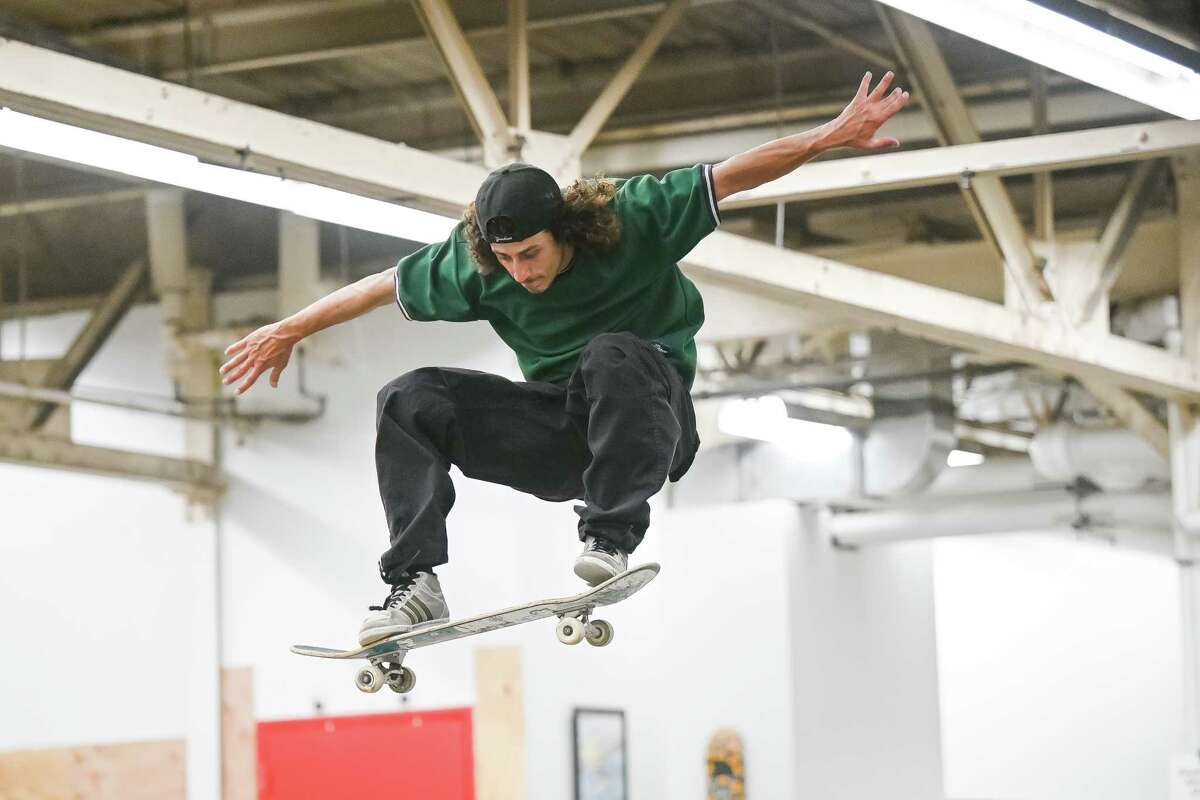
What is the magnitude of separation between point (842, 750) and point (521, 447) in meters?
8.55

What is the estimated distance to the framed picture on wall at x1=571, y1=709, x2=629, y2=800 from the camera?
11164 millimetres

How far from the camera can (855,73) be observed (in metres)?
9.41

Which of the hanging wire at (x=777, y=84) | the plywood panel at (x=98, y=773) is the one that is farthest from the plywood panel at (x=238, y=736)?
the hanging wire at (x=777, y=84)

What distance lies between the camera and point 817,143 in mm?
3332

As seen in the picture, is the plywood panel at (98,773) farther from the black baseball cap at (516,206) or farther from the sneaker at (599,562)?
the black baseball cap at (516,206)

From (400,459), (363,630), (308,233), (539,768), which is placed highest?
(308,233)

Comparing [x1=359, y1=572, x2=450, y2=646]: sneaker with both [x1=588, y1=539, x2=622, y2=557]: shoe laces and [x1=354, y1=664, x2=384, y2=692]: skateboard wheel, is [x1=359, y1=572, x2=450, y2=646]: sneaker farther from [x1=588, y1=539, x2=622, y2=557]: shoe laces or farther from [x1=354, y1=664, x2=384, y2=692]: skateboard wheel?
[x1=588, y1=539, x2=622, y2=557]: shoe laces

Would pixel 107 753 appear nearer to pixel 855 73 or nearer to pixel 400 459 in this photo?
pixel 855 73

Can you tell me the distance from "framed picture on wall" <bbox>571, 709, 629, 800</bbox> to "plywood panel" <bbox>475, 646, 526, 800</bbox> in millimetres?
397

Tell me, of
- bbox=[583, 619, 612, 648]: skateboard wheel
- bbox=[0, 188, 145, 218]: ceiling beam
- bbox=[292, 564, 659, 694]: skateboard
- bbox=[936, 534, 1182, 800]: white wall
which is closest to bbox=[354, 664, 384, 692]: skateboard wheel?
bbox=[292, 564, 659, 694]: skateboard

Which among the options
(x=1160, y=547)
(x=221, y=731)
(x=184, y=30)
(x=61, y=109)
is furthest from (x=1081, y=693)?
(x=61, y=109)

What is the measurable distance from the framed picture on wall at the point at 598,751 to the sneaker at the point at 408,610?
7.56 m

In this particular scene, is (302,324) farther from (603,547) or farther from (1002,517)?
(1002,517)

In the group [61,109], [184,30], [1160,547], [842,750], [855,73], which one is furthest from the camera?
[1160,547]
